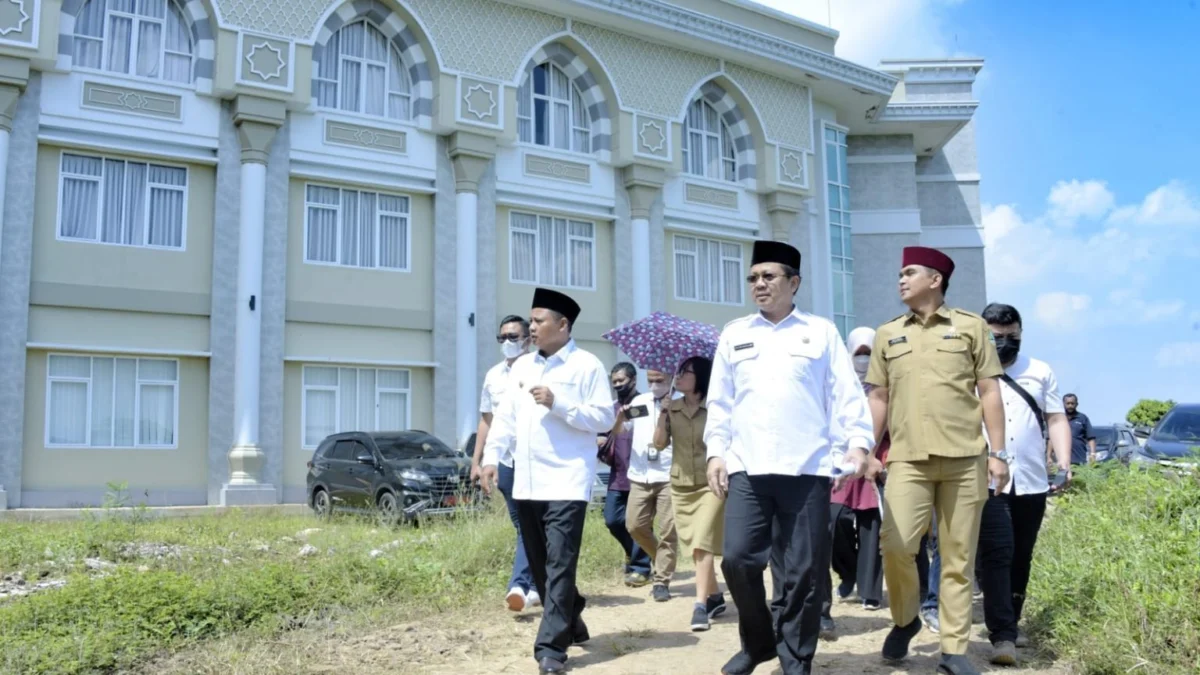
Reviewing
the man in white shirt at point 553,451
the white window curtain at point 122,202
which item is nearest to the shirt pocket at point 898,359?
the man in white shirt at point 553,451

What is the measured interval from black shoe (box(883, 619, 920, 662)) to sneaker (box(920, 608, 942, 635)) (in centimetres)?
91

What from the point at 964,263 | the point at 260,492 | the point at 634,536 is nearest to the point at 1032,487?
the point at 634,536

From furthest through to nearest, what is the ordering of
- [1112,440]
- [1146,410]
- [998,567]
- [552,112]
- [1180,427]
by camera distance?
[1146,410] → [552,112] → [1112,440] → [1180,427] → [998,567]

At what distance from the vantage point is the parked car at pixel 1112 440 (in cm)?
1927

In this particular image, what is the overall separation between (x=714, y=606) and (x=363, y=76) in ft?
59.4

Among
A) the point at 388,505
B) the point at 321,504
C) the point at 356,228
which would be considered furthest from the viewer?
the point at 356,228

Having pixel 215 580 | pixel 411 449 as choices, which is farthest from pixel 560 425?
pixel 411 449

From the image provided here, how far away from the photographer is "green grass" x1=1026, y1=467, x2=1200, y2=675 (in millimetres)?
5023

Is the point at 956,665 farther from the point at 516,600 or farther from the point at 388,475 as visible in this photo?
the point at 388,475

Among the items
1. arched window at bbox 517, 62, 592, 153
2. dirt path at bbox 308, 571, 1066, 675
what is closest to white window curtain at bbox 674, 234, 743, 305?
arched window at bbox 517, 62, 592, 153

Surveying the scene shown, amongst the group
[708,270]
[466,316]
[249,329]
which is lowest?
[249,329]

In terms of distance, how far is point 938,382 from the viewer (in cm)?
561

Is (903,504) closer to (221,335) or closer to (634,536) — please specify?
(634,536)

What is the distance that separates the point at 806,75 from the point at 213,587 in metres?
24.9
